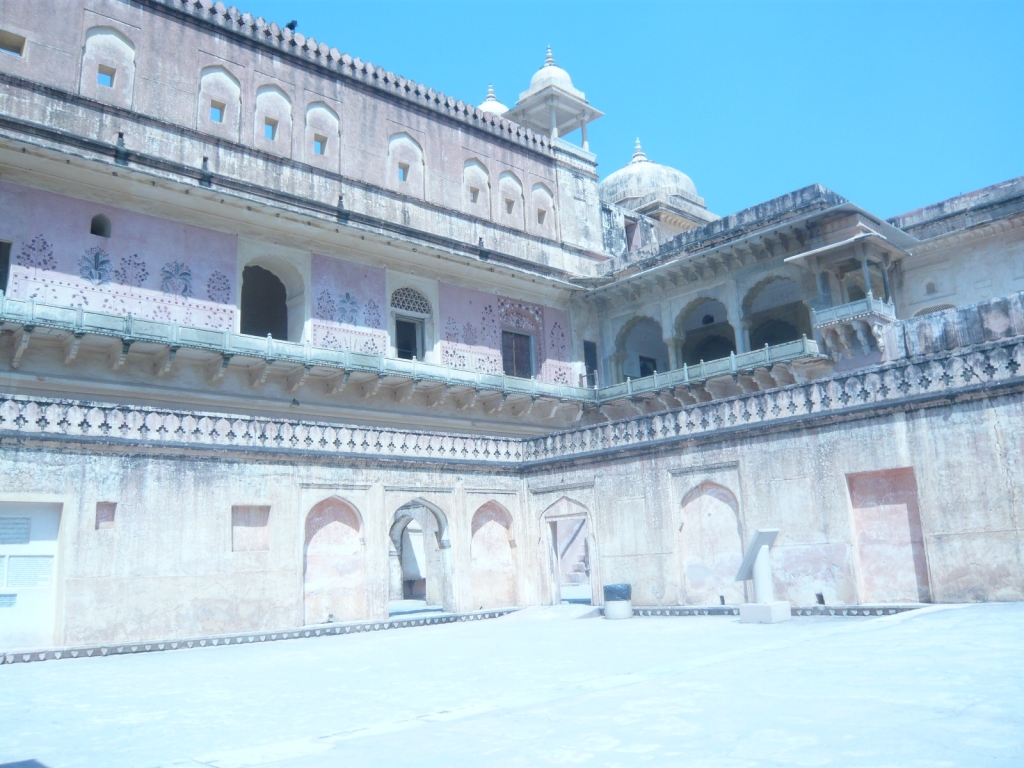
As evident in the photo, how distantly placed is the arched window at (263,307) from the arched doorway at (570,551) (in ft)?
28.1

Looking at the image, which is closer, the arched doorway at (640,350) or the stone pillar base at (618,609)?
the stone pillar base at (618,609)

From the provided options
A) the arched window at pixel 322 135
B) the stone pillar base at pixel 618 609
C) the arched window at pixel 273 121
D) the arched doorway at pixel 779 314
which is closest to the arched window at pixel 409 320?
the arched window at pixel 322 135

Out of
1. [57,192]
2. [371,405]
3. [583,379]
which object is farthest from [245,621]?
[583,379]

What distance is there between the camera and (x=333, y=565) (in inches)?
477

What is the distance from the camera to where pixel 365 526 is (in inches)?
491

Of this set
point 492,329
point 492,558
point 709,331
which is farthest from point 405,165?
point 492,558

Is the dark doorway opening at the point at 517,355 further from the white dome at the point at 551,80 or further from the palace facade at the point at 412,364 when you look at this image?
the white dome at the point at 551,80

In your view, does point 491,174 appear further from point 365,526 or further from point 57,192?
point 365,526

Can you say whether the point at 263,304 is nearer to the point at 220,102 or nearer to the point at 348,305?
the point at 348,305

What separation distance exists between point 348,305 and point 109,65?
243 inches

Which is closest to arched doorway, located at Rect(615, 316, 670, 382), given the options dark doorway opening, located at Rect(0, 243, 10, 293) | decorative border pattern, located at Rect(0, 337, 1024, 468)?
decorative border pattern, located at Rect(0, 337, 1024, 468)

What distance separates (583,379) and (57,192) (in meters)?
12.5

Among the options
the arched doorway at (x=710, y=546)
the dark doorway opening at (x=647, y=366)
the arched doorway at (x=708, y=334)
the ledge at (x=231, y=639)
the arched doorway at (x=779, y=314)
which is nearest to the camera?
the ledge at (x=231, y=639)

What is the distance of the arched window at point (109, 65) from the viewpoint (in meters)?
15.5
